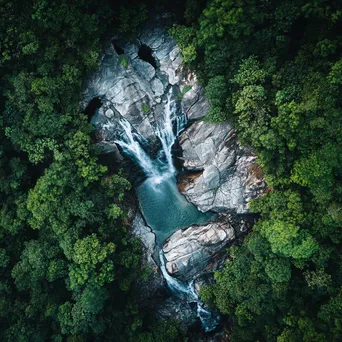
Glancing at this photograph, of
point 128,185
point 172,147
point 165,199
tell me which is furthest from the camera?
point 165,199

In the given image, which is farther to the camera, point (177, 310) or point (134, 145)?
Answer: point (177, 310)

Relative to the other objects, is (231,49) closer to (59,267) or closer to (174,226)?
(174,226)

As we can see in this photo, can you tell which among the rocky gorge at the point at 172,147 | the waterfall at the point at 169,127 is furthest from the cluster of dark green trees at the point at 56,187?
the waterfall at the point at 169,127

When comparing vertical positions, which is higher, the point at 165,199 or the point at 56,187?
the point at 56,187

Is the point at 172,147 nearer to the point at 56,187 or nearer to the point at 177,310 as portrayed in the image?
the point at 56,187

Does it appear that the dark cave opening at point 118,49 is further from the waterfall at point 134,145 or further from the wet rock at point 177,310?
the wet rock at point 177,310

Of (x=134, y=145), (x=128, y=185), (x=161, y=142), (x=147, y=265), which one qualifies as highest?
(x=134, y=145)

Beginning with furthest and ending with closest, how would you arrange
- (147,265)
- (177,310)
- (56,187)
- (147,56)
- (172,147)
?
(177,310) < (172,147) < (147,265) < (147,56) < (56,187)

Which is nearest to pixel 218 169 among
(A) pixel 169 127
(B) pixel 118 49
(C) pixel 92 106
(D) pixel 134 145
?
(A) pixel 169 127
